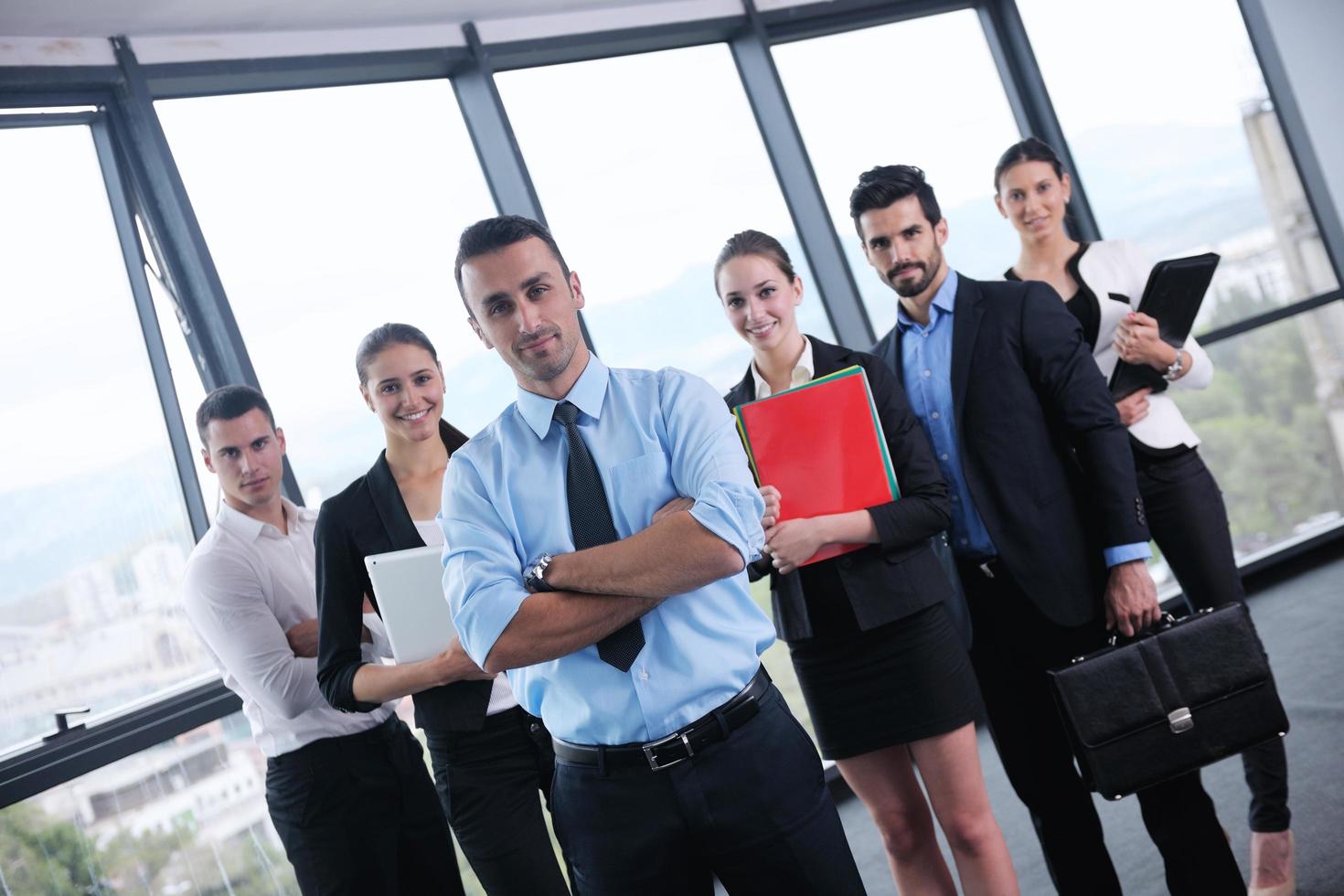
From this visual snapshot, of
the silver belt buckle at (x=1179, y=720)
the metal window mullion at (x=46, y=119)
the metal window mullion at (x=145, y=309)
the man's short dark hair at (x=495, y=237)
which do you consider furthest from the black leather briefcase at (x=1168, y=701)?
the metal window mullion at (x=46, y=119)

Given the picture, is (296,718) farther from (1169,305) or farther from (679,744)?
(1169,305)

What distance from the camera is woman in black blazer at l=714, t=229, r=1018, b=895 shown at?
2.19m

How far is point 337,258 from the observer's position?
12.1ft

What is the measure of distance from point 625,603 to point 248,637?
1243 millimetres

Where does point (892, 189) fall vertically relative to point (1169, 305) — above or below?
above

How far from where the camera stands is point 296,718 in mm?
2430

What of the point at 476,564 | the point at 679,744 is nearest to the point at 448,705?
the point at 476,564

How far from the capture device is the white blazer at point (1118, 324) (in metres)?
2.69

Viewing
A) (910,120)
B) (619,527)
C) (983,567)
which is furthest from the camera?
(910,120)

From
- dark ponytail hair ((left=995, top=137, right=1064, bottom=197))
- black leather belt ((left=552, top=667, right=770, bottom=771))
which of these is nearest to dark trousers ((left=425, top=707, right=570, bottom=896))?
black leather belt ((left=552, top=667, right=770, bottom=771))

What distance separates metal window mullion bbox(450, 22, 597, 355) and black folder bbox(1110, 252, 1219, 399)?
1.94 metres

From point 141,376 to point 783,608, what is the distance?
2216mm

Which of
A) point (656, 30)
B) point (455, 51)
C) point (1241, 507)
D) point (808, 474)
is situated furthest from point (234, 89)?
point (1241, 507)

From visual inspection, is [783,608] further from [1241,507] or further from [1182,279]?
[1241,507]
